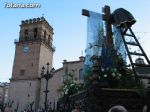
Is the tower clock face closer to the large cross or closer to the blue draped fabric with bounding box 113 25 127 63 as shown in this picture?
the large cross

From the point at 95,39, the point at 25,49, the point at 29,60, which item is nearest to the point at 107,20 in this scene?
the point at 95,39

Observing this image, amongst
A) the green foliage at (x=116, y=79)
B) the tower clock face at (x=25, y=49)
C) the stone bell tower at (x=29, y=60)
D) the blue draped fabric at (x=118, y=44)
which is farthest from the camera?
the tower clock face at (x=25, y=49)

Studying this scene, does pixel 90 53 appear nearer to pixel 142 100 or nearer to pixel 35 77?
pixel 142 100

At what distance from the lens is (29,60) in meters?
58.6

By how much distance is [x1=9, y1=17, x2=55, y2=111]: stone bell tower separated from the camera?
55.3 meters

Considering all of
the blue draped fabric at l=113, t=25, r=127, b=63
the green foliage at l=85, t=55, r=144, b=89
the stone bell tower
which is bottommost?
the green foliage at l=85, t=55, r=144, b=89

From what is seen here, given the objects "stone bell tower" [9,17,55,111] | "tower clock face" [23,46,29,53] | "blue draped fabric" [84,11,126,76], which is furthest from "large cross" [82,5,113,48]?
"tower clock face" [23,46,29,53]

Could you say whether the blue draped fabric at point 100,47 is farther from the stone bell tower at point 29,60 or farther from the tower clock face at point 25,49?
the tower clock face at point 25,49

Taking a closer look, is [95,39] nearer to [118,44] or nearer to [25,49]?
[118,44]

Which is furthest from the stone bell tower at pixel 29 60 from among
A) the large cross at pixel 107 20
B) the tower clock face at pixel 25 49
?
the large cross at pixel 107 20

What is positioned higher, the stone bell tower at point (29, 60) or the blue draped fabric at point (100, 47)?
the stone bell tower at point (29, 60)

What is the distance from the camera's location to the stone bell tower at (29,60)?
2179 inches

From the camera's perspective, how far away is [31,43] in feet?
193

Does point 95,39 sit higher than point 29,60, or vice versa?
point 29,60
